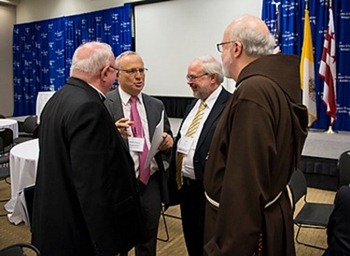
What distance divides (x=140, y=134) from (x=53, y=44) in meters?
7.59

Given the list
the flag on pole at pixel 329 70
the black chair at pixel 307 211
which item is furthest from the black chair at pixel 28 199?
the flag on pole at pixel 329 70

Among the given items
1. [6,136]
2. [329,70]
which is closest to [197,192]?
[6,136]

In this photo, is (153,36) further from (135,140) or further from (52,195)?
(52,195)

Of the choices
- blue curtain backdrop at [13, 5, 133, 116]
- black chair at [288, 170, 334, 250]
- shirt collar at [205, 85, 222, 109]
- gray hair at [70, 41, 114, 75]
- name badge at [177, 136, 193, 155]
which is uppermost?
blue curtain backdrop at [13, 5, 133, 116]

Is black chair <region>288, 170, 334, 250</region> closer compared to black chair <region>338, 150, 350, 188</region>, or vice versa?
black chair <region>288, 170, 334, 250</region>

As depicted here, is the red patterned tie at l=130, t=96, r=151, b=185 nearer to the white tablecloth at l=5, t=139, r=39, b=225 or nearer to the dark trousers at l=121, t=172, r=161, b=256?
the dark trousers at l=121, t=172, r=161, b=256

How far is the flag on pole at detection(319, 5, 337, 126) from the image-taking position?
5.10 metres

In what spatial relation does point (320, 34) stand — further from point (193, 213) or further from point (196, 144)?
point (193, 213)

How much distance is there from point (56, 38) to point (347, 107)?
692 centimetres

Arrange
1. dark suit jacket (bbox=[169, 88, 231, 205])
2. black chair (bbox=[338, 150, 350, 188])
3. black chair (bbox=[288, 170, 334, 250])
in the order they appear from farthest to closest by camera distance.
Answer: black chair (bbox=[338, 150, 350, 188]) < black chair (bbox=[288, 170, 334, 250]) < dark suit jacket (bbox=[169, 88, 231, 205])

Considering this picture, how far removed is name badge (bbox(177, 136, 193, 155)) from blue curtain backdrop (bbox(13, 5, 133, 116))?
559cm

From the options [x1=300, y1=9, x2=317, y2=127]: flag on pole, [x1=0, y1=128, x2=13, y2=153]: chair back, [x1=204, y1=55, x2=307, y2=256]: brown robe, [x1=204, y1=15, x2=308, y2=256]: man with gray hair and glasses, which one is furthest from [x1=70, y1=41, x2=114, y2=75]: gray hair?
[x1=300, y1=9, x2=317, y2=127]: flag on pole

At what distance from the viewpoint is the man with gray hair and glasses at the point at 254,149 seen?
3.84 ft

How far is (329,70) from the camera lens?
202 inches
